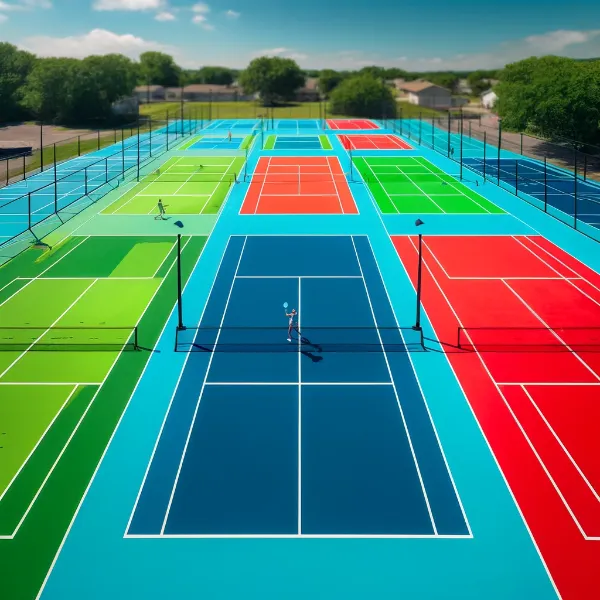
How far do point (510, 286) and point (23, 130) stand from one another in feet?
222

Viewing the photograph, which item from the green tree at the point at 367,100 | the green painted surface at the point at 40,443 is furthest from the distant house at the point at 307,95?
the green painted surface at the point at 40,443

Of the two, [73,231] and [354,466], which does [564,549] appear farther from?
[73,231]

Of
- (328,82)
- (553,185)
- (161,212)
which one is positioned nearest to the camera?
(161,212)

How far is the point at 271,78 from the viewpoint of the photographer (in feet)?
386

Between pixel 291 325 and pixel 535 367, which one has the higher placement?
pixel 291 325

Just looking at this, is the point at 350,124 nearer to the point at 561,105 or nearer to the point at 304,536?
the point at 561,105

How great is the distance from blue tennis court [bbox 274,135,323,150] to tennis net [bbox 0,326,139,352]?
4246 cm

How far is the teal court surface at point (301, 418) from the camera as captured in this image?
9.59 metres

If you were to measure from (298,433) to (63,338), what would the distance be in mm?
7828

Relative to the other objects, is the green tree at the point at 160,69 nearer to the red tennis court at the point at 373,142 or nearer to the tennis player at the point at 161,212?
the red tennis court at the point at 373,142

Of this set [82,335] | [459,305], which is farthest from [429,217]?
[82,335]

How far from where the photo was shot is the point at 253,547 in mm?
9867

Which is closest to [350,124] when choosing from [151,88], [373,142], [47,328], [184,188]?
[373,142]

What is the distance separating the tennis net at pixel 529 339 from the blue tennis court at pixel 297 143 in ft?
140
